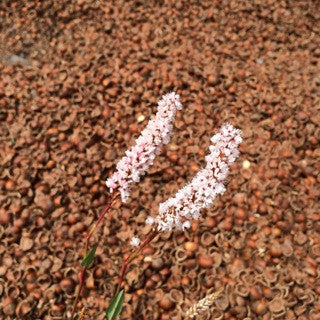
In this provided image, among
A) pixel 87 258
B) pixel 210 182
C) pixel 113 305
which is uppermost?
pixel 210 182

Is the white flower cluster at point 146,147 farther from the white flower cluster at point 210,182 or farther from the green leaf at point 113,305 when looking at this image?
the green leaf at point 113,305

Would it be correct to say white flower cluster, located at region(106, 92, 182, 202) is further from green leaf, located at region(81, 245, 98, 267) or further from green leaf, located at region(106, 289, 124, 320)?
green leaf, located at region(106, 289, 124, 320)

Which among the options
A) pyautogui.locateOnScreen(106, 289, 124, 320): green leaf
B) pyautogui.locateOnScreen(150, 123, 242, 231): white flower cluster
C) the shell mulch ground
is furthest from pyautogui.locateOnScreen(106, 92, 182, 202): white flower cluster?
the shell mulch ground

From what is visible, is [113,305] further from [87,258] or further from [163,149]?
[163,149]

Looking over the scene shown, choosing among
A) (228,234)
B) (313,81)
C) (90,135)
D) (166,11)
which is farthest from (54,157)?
(313,81)

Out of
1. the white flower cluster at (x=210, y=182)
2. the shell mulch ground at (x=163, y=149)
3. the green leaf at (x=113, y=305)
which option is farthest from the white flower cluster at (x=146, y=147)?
the shell mulch ground at (x=163, y=149)

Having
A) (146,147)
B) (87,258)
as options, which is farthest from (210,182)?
(87,258)
